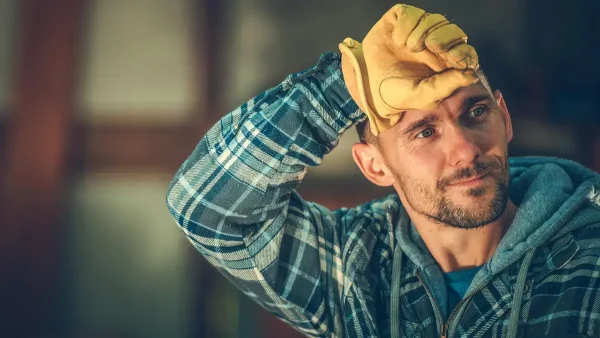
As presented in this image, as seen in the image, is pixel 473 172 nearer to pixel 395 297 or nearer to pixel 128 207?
pixel 395 297

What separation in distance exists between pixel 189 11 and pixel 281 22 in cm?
44

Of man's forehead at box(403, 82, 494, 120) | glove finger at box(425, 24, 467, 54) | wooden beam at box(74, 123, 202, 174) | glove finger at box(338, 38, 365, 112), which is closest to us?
glove finger at box(425, 24, 467, 54)

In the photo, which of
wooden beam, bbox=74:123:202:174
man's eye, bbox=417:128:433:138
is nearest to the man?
man's eye, bbox=417:128:433:138

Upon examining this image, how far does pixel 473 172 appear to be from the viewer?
188 centimetres

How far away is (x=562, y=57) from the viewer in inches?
120

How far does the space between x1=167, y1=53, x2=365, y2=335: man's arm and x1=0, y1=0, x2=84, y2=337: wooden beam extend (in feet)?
4.69

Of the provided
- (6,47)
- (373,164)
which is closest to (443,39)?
(373,164)

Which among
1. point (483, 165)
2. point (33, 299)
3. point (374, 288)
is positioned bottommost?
point (33, 299)

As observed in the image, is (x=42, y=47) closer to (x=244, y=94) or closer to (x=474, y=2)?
(x=244, y=94)

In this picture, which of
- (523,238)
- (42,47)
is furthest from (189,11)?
(523,238)

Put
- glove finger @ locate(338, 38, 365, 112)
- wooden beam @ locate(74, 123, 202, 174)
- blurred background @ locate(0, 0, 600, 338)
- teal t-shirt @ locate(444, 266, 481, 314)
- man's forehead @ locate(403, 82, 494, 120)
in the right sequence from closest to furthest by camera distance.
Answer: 1. glove finger @ locate(338, 38, 365, 112)
2. man's forehead @ locate(403, 82, 494, 120)
3. teal t-shirt @ locate(444, 266, 481, 314)
4. blurred background @ locate(0, 0, 600, 338)
5. wooden beam @ locate(74, 123, 202, 174)

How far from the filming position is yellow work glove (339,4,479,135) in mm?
1691

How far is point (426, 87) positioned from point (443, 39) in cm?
12

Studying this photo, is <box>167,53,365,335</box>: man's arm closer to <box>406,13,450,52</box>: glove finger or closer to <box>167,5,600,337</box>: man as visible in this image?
<box>167,5,600,337</box>: man
